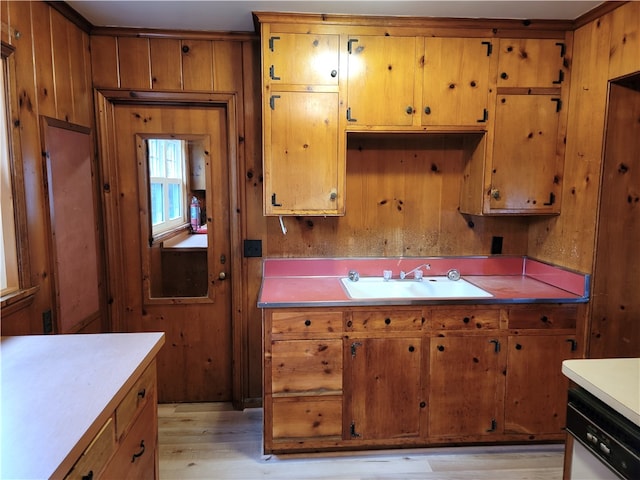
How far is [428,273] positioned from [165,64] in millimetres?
2072

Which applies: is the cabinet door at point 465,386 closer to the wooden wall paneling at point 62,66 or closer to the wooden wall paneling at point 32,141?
the wooden wall paneling at point 32,141

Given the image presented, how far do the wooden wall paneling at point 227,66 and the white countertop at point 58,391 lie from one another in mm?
1615

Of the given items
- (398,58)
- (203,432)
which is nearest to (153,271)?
(203,432)

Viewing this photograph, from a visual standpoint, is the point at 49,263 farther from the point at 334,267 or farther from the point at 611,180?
the point at 611,180

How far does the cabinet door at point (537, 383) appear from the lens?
Answer: 7.23ft

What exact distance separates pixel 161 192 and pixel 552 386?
2.57m

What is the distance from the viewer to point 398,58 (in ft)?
7.35

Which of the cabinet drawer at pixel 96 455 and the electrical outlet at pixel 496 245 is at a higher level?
the electrical outlet at pixel 496 245

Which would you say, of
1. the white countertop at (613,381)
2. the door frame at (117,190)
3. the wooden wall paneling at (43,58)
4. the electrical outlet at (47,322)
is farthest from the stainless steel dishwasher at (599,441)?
the wooden wall paneling at (43,58)

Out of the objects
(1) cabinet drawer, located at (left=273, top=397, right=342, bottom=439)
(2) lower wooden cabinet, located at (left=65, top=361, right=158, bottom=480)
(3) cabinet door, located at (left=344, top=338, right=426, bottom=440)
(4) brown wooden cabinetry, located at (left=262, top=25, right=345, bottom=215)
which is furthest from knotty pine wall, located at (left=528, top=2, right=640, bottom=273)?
(2) lower wooden cabinet, located at (left=65, top=361, right=158, bottom=480)

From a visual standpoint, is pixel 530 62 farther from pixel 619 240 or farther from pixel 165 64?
pixel 165 64

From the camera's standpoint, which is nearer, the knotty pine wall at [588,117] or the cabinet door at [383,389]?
the knotty pine wall at [588,117]

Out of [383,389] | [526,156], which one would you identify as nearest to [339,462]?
[383,389]

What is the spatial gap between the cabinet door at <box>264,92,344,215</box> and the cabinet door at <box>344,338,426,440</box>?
80cm
